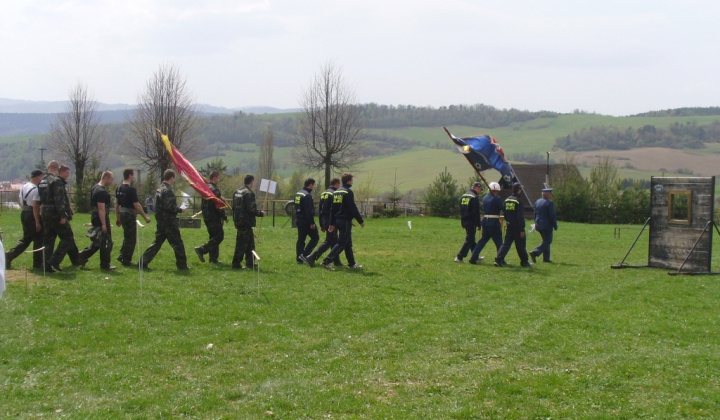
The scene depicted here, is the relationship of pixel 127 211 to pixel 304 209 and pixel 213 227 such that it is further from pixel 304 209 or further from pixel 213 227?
pixel 304 209

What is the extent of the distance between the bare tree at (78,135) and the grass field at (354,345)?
4222 centimetres

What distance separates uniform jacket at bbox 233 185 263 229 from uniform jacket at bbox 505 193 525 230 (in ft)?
19.6

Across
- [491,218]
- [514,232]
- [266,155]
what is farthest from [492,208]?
[266,155]

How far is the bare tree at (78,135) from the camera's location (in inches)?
2083

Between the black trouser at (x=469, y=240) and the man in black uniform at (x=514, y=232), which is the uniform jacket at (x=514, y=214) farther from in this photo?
the black trouser at (x=469, y=240)

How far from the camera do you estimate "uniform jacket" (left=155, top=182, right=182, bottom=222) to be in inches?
554

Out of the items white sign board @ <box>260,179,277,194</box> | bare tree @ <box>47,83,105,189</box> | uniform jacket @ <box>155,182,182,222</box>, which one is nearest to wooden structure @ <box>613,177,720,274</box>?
uniform jacket @ <box>155,182,182,222</box>

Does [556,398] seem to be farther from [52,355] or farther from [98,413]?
[52,355]

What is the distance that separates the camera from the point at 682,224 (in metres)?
15.8

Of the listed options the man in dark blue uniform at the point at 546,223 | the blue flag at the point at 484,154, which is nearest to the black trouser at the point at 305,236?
the man in dark blue uniform at the point at 546,223

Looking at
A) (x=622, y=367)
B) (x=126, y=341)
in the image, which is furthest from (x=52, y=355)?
(x=622, y=367)

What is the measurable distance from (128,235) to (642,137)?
110 meters

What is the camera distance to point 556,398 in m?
6.58

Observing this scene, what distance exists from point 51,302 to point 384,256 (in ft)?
31.3
